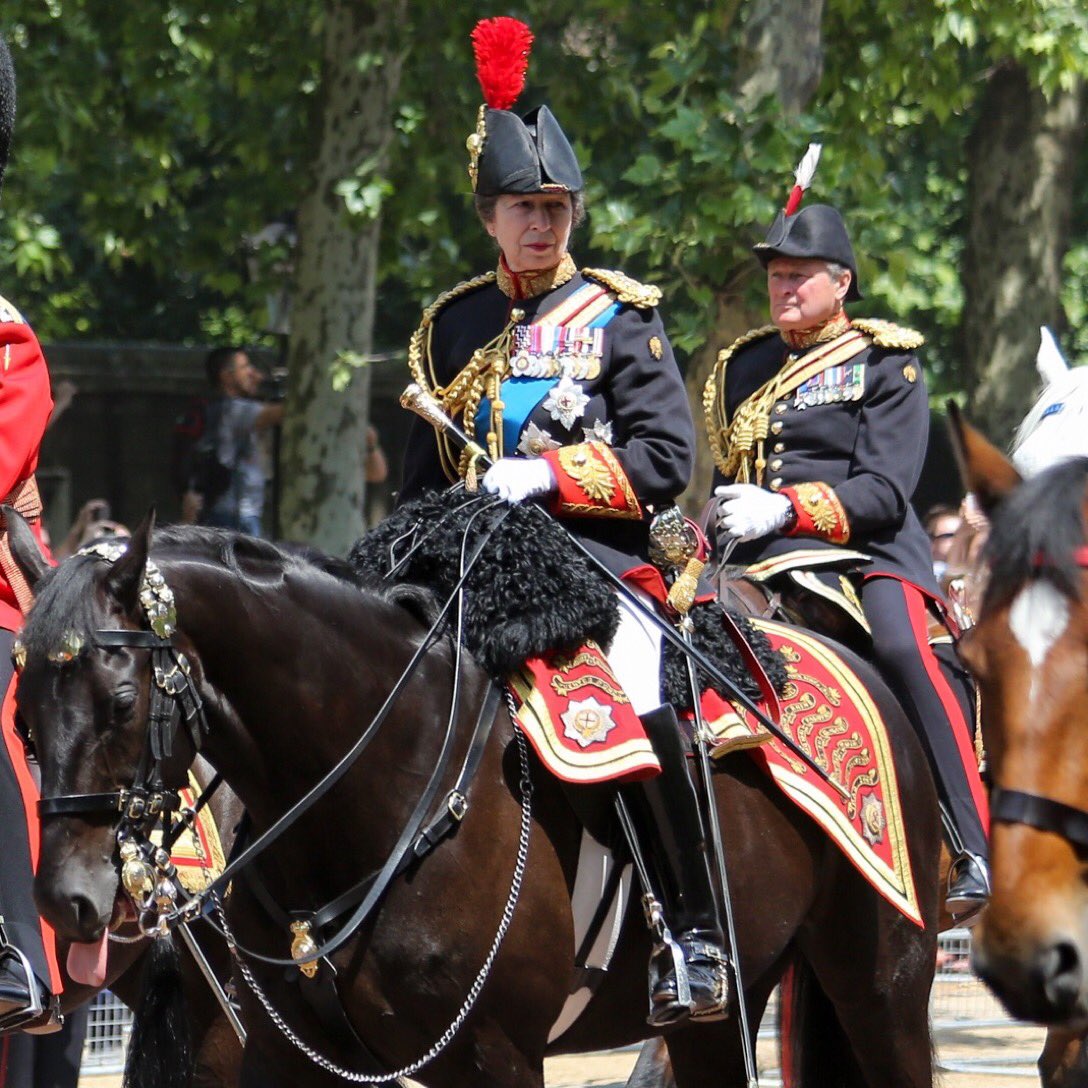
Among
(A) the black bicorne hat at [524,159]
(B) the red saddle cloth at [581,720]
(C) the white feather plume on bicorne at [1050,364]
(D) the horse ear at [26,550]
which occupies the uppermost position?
(A) the black bicorne hat at [524,159]

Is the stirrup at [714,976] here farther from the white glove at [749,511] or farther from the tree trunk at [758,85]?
the tree trunk at [758,85]

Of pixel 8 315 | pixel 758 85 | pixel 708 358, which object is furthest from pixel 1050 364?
pixel 758 85

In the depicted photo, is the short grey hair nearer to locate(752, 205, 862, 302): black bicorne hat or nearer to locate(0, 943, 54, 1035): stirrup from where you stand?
locate(752, 205, 862, 302): black bicorne hat

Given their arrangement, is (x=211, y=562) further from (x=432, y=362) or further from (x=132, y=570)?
(x=432, y=362)

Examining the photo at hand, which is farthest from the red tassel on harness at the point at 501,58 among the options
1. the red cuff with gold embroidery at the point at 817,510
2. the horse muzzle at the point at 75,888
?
the horse muzzle at the point at 75,888

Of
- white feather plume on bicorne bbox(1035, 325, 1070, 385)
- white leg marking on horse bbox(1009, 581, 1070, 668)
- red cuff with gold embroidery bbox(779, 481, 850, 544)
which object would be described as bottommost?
red cuff with gold embroidery bbox(779, 481, 850, 544)

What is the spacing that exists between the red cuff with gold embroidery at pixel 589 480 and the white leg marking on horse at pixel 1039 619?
1.66 m

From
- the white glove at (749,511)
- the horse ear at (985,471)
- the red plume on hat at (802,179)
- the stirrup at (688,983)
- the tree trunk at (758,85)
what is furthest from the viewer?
the tree trunk at (758,85)

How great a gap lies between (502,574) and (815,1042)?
1745 millimetres

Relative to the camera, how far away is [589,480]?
488 centimetres

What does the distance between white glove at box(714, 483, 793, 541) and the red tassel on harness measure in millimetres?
1185

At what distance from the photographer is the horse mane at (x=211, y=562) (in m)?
4.16

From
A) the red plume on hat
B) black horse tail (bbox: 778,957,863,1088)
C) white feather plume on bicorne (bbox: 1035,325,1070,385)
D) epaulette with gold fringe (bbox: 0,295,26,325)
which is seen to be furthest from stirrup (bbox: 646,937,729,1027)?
the red plume on hat

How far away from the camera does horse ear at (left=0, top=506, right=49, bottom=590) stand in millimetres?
4867
